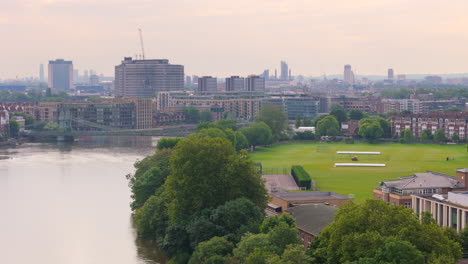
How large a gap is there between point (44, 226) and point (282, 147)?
2762 cm

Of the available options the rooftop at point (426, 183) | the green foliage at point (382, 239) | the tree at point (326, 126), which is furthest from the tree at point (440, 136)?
the green foliage at point (382, 239)

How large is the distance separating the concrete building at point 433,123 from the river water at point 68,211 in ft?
61.6

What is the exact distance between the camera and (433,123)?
55.6 m

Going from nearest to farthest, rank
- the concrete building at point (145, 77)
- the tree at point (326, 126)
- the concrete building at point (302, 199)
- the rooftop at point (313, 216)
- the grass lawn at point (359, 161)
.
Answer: the rooftop at point (313, 216) < the concrete building at point (302, 199) < the grass lawn at point (359, 161) < the tree at point (326, 126) < the concrete building at point (145, 77)

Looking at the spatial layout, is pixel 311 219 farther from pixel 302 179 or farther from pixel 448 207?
pixel 302 179

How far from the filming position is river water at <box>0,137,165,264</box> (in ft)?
68.4

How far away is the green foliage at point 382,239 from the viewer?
44.1 ft

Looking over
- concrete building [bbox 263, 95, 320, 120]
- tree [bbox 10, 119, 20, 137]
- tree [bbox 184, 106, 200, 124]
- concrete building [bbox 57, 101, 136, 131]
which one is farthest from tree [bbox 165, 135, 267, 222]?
concrete building [bbox 263, 95, 320, 120]

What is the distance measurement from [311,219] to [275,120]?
120ft

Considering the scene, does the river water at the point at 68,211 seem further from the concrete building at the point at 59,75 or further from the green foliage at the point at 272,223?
the concrete building at the point at 59,75

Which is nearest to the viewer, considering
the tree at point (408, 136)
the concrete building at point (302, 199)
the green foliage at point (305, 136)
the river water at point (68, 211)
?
the river water at point (68, 211)

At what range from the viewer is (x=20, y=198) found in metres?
29.3

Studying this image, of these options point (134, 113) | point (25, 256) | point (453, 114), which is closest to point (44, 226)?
point (25, 256)

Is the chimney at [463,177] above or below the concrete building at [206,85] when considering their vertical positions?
below
